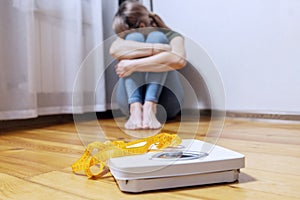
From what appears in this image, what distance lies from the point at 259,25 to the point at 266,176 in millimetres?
969

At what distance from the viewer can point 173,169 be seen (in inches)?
16.4

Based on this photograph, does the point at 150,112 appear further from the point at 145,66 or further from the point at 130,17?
the point at 130,17

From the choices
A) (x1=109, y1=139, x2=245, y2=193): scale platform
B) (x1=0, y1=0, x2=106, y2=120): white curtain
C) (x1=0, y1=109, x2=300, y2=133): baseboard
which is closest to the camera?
(x1=109, y1=139, x2=245, y2=193): scale platform

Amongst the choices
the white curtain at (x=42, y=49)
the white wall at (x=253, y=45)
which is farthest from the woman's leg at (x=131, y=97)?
the white wall at (x=253, y=45)

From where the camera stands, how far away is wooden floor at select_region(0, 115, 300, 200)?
0.42 metres

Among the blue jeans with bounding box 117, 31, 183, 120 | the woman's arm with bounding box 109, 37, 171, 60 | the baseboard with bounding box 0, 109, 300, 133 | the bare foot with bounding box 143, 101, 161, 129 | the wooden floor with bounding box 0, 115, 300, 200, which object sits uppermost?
the woman's arm with bounding box 109, 37, 171, 60

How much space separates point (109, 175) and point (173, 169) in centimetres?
13

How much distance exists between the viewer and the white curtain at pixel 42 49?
113 cm

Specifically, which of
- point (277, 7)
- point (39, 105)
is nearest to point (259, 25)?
point (277, 7)

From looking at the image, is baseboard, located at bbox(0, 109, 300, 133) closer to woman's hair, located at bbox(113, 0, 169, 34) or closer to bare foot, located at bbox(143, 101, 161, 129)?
bare foot, located at bbox(143, 101, 161, 129)

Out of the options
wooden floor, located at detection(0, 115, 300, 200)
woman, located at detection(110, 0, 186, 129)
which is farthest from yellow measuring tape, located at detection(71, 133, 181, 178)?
woman, located at detection(110, 0, 186, 129)

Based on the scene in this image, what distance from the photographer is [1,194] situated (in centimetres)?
44

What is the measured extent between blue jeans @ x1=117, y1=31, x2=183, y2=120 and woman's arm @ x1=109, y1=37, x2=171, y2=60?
0.01 metres

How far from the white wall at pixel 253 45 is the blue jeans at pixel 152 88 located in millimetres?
405
